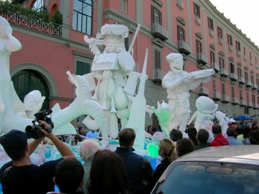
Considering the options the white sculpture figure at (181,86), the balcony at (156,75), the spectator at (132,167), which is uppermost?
the balcony at (156,75)

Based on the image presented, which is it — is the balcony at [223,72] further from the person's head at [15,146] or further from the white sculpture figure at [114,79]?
the person's head at [15,146]

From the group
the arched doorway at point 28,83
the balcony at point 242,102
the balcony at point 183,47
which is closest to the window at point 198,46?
the balcony at point 183,47

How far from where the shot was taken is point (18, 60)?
12.3 metres

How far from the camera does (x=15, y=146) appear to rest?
1853mm

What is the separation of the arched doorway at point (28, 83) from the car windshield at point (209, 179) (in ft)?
37.6

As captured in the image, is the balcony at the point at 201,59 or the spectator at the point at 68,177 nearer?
the spectator at the point at 68,177

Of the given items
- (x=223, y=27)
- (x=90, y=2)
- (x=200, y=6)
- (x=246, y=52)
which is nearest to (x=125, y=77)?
(x=90, y=2)

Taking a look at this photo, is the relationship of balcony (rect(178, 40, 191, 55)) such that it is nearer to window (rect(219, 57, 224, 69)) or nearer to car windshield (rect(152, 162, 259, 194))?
window (rect(219, 57, 224, 69))

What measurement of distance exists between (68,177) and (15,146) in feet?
1.46

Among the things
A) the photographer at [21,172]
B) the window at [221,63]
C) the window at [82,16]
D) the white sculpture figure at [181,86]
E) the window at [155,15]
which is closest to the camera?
the photographer at [21,172]

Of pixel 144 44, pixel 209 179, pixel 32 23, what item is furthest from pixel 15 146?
pixel 144 44

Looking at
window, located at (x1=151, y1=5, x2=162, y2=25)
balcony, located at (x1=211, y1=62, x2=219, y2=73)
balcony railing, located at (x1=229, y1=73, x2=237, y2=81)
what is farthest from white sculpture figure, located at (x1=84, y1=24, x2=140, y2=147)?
balcony railing, located at (x1=229, y1=73, x2=237, y2=81)

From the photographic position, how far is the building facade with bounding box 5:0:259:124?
13.0 m

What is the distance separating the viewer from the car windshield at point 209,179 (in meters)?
1.81
